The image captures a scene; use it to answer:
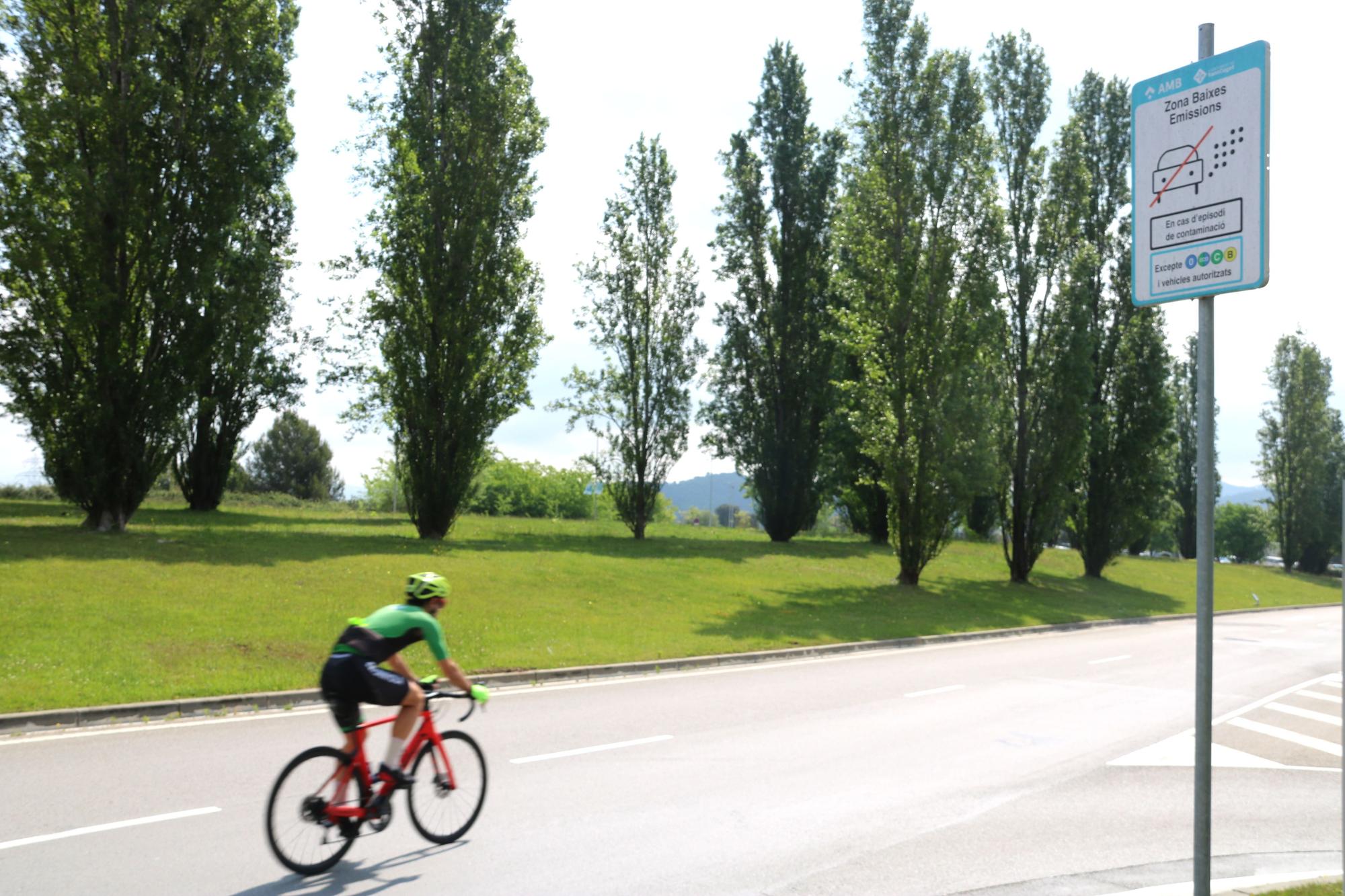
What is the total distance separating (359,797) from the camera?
6371 mm

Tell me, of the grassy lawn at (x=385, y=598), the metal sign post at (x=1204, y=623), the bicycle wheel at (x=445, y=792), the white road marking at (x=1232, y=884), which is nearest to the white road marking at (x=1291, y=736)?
the white road marking at (x=1232, y=884)

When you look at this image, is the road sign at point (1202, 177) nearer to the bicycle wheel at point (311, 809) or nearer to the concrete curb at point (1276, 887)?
the concrete curb at point (1276, 887)

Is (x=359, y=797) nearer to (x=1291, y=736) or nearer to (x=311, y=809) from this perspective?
(x=311, y=809)

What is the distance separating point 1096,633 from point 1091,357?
67.8 feet

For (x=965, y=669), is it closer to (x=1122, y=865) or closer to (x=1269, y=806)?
(x=1269, y=806)

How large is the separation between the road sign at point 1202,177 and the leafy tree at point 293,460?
66.0 metres

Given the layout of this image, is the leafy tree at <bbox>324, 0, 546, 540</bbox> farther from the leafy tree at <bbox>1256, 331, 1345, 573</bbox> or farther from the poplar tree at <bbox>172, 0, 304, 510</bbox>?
the leafy tree at <bbox>1256, 331, 1345, 573</bbox>

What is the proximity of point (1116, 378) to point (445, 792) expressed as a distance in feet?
147

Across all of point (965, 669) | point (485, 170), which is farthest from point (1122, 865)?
point (485, 170)

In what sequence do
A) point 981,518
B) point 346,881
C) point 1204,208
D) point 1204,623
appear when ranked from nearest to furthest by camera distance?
point 1204,623, point 1204,208, point 346,881, point 981,518

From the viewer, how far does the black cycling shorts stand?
625 cm

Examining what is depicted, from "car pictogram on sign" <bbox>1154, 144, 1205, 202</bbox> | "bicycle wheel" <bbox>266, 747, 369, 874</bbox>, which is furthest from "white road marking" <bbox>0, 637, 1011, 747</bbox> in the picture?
"car pictogram on sign" <bbox>1154, 144, 1205, 202</bbox>

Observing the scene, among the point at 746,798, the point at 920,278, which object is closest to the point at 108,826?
the point at 746,798

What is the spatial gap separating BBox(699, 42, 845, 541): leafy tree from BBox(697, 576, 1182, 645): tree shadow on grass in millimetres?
9757
